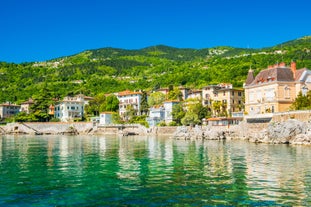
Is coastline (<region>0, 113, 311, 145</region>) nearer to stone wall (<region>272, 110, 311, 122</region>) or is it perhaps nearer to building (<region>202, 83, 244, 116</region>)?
stone wall (<region>272, 110, 311, 122</region>)

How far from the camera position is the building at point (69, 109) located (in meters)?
115

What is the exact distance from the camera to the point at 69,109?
116 m

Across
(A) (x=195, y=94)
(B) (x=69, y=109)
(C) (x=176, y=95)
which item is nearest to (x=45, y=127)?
(B) (x=69, y=109)

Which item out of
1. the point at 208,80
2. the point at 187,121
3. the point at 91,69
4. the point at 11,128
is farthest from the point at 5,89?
the point at 187,121

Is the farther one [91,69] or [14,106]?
[91,69]

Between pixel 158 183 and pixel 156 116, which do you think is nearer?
pixel 158 183

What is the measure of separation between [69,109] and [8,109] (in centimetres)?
2643

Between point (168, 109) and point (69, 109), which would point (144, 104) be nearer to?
point (168, 109)

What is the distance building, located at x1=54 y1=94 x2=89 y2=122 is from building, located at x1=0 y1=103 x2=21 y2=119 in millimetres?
19096

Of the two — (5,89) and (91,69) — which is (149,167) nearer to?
(5,89)

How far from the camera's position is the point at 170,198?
15812 millimetres

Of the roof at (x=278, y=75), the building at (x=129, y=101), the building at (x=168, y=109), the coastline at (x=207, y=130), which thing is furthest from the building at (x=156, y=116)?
the roof at (x=278, y=75)

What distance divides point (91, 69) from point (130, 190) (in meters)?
184

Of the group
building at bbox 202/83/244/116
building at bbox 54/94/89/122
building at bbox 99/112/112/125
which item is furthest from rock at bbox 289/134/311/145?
building at bbox 54/94/89/122
